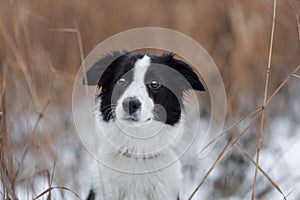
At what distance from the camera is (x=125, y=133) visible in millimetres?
2705

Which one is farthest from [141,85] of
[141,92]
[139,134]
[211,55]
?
[211,55]

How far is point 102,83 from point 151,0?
4462mm

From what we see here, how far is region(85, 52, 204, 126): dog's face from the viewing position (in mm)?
2428

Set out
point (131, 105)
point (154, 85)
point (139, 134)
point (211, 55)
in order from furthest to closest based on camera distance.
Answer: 1. point (211, 55)
2. point (139, 134)
3. point (154, 85)
4. point (131, 105)

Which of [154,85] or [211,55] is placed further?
[211,55]

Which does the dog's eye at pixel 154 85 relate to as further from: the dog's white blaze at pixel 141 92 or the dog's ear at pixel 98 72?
the dog's ear at pixel 98 72

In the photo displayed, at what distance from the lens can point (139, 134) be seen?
2.71 meters

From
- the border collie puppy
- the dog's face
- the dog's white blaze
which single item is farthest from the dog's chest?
the dog's white blaze

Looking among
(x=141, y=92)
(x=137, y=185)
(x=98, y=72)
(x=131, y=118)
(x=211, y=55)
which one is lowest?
(x=137, y=185)

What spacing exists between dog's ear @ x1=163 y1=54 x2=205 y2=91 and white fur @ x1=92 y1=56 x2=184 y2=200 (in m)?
0.25

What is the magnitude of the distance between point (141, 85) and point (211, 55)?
149 inches

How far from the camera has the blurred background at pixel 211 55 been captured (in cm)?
365

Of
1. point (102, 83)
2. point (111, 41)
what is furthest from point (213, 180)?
point (111, 41)

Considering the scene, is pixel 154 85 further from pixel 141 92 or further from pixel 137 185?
pixel 137 185
